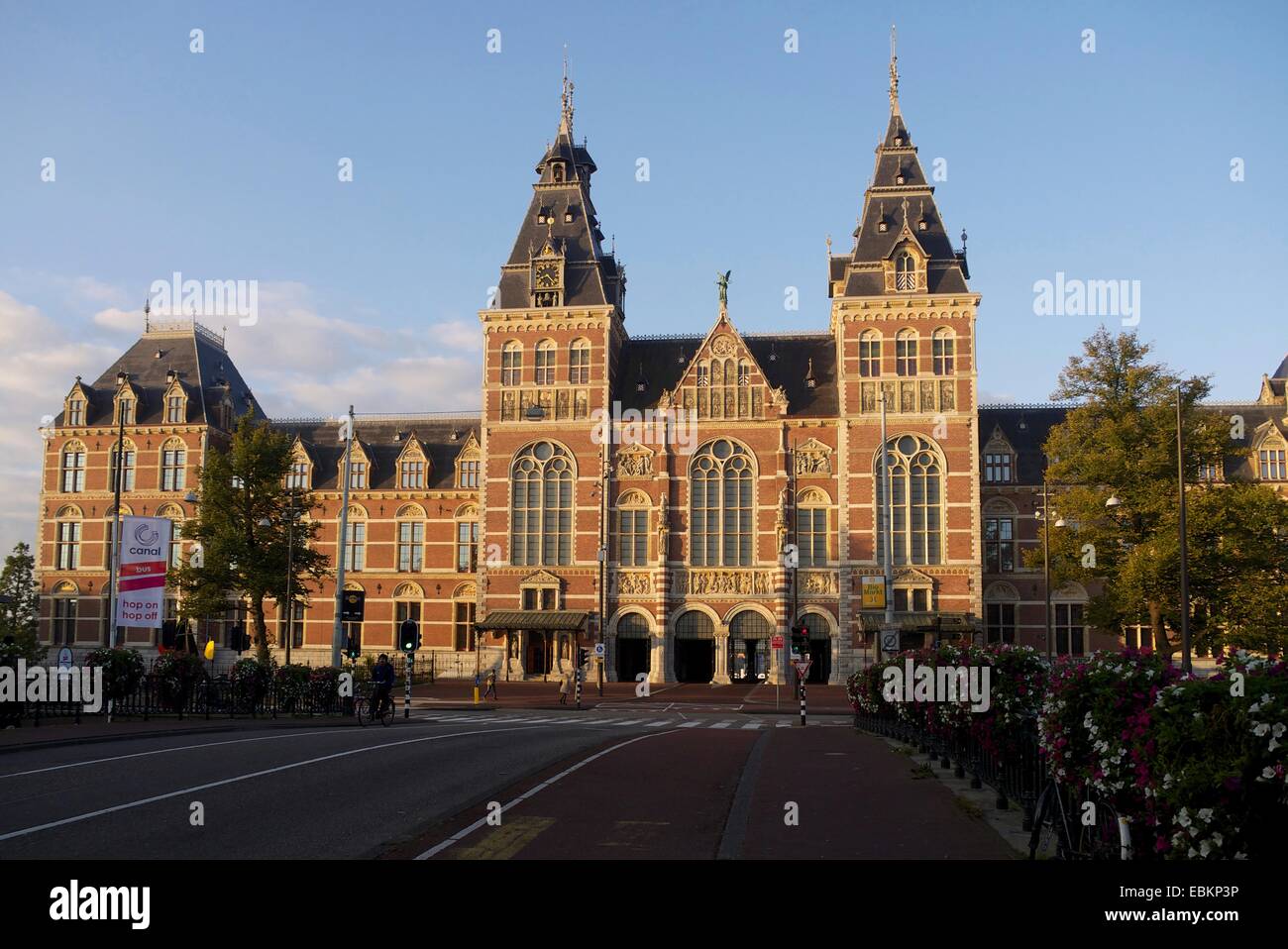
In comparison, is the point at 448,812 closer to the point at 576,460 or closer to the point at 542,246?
the point at 576,460

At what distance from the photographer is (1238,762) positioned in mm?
6562

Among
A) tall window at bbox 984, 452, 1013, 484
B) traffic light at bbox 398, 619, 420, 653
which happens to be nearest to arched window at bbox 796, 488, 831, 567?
tall window at bbox 984, 452, 1013, 484

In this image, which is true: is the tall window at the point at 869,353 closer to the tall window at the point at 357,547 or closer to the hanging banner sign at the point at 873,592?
the hanging banner sign at the point at 873,592

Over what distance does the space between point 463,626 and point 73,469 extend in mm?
24139

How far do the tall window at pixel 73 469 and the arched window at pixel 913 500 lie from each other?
44.6 meters

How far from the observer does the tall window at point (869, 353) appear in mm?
53656

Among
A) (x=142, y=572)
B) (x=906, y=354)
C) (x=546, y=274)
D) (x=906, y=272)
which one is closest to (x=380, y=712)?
(x=142, y=572)

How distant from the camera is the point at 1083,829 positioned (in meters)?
Answer: 8.41

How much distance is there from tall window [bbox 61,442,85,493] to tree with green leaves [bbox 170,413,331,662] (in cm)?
1528

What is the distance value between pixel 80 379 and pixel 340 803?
5811cm

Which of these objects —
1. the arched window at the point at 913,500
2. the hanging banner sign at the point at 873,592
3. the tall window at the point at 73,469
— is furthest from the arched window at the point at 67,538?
the arched window at the point at 913,500

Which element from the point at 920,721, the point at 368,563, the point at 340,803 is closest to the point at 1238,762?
the point at 340,803

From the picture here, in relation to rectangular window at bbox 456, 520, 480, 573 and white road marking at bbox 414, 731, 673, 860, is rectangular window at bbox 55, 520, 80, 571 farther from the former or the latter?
white road marking at bbox 414, 731, 673, 860

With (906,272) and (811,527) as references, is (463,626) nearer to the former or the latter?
(811,527)
